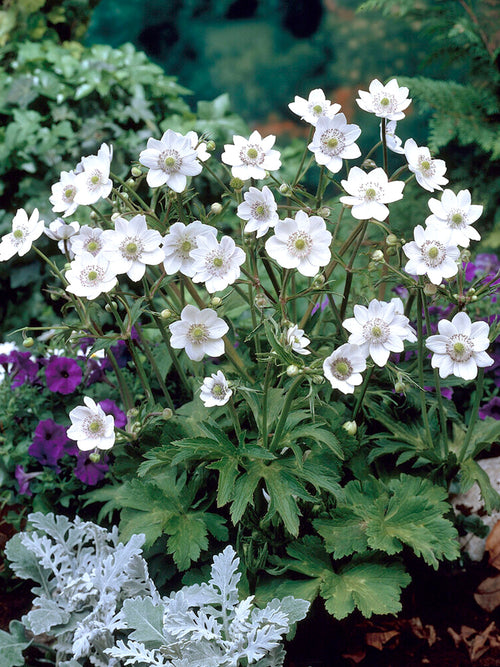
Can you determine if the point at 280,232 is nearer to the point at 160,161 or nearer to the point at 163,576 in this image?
the point at 160,161

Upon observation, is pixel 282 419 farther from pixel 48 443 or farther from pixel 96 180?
pixel 48 443

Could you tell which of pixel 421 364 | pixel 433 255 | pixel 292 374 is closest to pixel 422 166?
pixel 433 255

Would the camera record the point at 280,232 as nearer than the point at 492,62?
Yes

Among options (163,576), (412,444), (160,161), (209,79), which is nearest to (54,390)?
(163,576)

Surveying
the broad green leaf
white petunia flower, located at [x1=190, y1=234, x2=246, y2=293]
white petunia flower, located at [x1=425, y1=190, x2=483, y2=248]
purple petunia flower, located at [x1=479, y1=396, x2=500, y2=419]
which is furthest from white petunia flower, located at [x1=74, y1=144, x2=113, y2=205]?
purple petunia flower, located at [x1=479, y1=396, x2=500, y2=419]

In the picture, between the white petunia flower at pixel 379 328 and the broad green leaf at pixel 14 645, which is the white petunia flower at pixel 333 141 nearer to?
the white petunia flower at pixel 379 328

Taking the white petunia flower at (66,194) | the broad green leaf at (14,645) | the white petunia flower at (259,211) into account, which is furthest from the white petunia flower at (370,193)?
the broad green leaf at (14,645)

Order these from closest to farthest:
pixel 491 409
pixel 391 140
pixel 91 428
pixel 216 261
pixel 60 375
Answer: pixel 216 261 → pixel 91 428 → pixel 391 140 → pixel 60 375 → pixel 491 409
